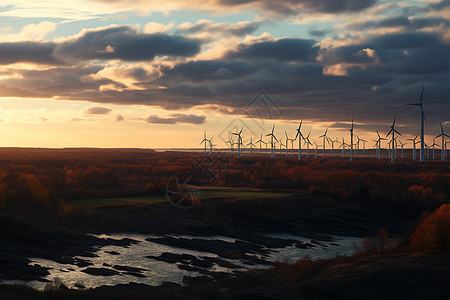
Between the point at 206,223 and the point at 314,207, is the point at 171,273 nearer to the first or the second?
the point at 206,223

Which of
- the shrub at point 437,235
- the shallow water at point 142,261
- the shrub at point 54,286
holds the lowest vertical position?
the shallow water at point 142,261

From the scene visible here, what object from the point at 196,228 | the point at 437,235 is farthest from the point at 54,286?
the point at 196,228

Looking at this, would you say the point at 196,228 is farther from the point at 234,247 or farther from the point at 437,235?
the point at 437,235

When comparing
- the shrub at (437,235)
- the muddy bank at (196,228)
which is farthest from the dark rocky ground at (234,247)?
the shrub at (437,235)

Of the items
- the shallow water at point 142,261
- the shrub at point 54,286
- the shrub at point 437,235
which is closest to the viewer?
the shrub at point 54,286

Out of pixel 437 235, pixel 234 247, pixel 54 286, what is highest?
pixel 437 235

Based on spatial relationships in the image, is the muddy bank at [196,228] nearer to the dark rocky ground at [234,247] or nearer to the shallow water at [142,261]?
the dark rocky ground at [234,247]

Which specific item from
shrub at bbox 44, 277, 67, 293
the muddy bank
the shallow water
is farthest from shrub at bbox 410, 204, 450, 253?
shrub at bbox 44, 277, 67, 293
